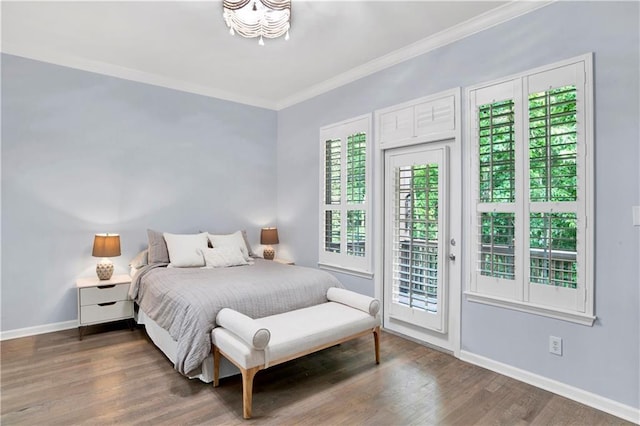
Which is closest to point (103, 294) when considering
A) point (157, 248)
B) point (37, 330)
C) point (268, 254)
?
point (157, 248)

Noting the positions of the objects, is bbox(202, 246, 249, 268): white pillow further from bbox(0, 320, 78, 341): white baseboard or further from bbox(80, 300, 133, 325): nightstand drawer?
bbox(0, 320, 78, 341): white baseboard

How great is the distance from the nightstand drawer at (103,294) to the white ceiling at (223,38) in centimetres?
236

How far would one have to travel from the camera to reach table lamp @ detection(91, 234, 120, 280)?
354 centimetres

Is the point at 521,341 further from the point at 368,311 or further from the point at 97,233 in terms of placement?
the point at 97,233

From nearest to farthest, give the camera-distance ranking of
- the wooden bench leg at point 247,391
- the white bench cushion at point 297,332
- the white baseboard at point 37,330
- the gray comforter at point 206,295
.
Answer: the wooden bench leg at point 247,391 → the white bench cushion at point 297,332 → the gray comforter at point 206,295 → the white baseboard at point 37,330

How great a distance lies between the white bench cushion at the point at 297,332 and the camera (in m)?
2.23

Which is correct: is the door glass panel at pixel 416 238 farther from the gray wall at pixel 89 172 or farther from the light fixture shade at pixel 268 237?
the gray wall at pixel 89 172

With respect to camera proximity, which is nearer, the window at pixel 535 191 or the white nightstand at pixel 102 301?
the window at pixel 535 191

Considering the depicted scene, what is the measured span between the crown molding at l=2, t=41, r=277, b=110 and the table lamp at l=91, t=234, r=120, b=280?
6.05 ft

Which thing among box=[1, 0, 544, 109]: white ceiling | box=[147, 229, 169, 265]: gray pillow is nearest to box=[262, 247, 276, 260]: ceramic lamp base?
box=[147, 229, 169, 265]: gray pillow

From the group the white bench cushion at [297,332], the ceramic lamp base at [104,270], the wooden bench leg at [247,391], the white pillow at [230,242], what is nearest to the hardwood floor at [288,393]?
the wooden bench leg at [247,391]

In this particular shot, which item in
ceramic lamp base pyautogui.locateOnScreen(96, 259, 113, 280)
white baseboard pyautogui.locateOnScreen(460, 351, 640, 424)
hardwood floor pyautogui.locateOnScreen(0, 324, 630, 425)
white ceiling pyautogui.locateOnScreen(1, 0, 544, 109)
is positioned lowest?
hardwood floor pyautogui.locateOnScreen(0, 324, 630, 425)

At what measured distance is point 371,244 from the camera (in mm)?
3832

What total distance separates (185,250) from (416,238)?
97.1 inches
